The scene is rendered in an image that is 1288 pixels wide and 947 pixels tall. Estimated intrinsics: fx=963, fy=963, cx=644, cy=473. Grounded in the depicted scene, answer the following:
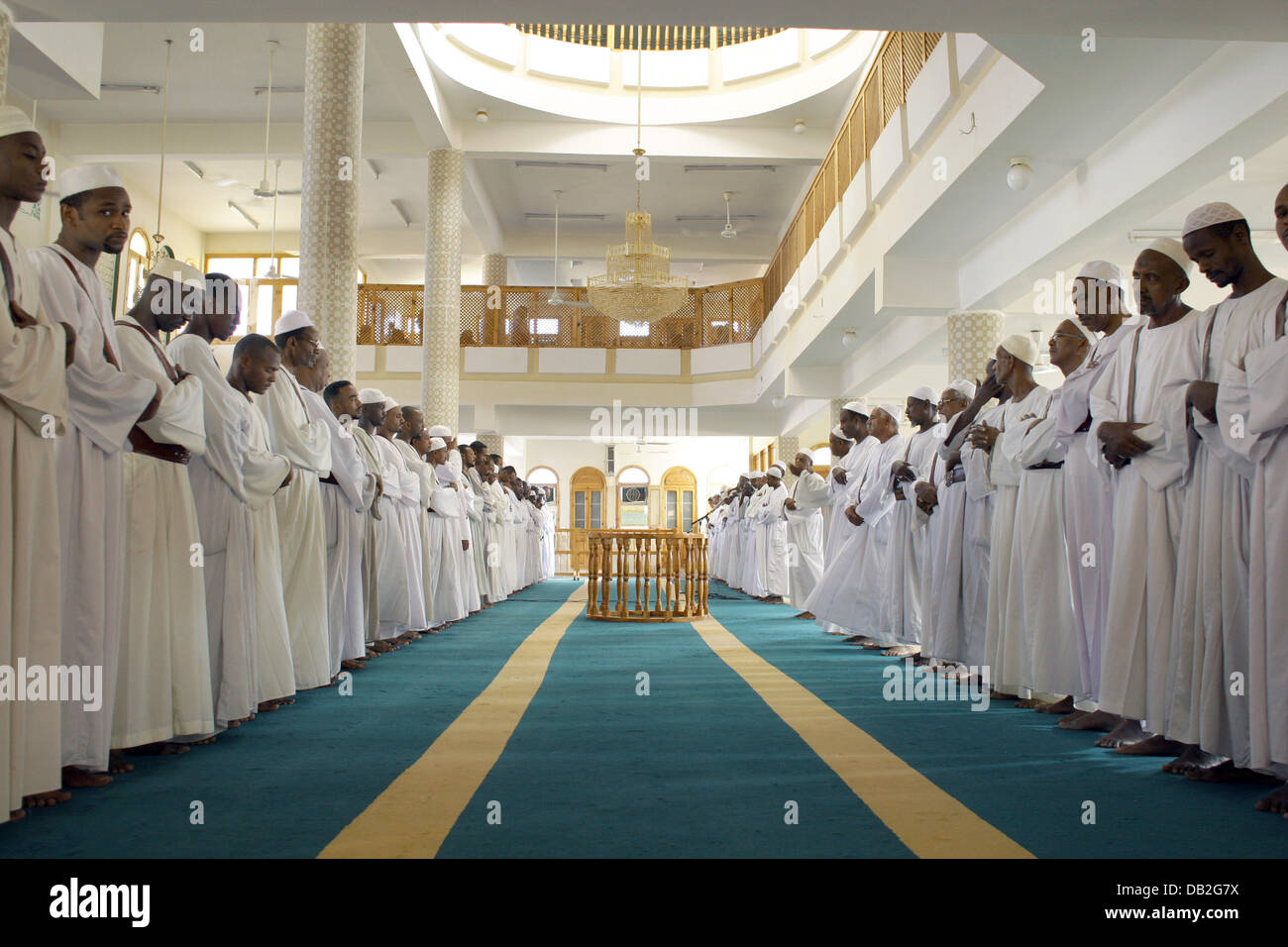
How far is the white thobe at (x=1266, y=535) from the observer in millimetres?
2838

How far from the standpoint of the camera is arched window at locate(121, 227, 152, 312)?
1648 centimetres

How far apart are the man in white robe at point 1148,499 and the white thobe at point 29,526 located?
3487 mm

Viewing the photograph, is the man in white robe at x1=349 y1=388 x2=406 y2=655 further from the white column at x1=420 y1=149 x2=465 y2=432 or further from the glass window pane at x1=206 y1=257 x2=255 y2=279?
the glass window pane at x1=206 y1=257 x2=255 y2=279

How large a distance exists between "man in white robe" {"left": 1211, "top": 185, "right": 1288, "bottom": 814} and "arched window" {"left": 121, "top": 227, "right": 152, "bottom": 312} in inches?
663

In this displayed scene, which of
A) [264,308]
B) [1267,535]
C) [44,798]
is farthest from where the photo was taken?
[264,308]

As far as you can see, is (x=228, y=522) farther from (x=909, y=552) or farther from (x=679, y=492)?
(x=679, y=492)

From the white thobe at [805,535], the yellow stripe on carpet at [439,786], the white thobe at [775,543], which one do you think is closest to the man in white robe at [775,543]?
the white thobe at [775,543]

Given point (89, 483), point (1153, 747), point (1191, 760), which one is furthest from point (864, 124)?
point (89, 483)

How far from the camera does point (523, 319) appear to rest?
19.6 metres

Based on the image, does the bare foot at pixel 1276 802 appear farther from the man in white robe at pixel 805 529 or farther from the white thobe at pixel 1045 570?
the man in white robe at pixel 805 529

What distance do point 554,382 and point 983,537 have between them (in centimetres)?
1486

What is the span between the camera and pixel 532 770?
124 inches

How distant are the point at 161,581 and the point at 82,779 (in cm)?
69
